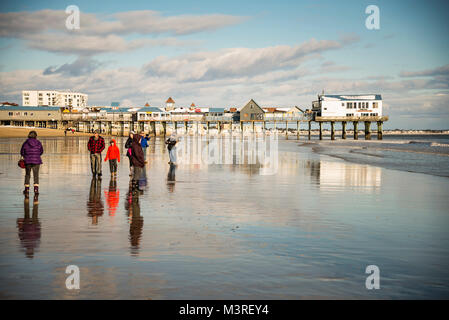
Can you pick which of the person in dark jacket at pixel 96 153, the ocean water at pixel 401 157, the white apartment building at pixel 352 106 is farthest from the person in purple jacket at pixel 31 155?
the white apartment building at pixel 352 106

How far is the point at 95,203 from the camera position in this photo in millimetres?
11992

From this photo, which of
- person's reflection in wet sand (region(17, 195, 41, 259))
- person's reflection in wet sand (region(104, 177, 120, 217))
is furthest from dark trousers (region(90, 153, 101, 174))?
person's reflection in wet sand (region(17, 195, 41, 259))

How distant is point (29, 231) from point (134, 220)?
2169 mm

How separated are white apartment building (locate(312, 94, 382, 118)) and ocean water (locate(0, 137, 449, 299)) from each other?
80.6 metres

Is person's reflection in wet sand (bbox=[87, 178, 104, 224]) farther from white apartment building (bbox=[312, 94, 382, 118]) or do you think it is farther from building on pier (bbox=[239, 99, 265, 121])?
building on pier (bbox=[239, 99, 265, 121])

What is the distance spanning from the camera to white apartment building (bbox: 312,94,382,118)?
92.8 m

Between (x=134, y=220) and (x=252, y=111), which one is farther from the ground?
(x=252, y=111)

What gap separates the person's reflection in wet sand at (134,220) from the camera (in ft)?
24.9

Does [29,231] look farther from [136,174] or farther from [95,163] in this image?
[95,163]

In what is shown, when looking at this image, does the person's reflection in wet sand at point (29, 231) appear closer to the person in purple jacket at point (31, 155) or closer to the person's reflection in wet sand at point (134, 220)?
the person's reflection in wet sand at point (134, 220)

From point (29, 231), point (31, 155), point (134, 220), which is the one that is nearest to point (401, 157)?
point (31, 155)

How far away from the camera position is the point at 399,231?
9.00 metres
